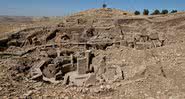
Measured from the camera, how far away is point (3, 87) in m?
5.62

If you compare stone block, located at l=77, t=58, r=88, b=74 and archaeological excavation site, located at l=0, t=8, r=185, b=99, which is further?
stone block, located at l=77, t=58, r=88, b=74

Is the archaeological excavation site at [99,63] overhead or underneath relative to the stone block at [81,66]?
overhead

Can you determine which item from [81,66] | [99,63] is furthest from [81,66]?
[99,63]

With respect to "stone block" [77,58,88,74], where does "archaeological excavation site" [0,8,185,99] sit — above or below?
above

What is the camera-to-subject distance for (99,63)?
10.9 metres

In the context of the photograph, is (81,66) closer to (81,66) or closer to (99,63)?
(81,66)

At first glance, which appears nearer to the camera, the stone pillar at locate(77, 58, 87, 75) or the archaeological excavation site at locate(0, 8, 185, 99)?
the archaeological excavation site at locate(0, 8, 185, 99)

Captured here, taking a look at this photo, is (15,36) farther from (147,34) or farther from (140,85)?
(140,85)

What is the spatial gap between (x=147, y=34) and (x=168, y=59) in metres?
7.75

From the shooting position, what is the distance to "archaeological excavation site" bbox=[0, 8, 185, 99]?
19.8 ft

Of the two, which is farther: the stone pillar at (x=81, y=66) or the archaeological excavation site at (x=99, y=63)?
the stone pillar at (x=81, y=66)

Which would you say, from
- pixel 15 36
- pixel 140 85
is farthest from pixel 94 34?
pixel 140 85

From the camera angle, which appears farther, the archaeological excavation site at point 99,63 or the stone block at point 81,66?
the stone block at point 81,66

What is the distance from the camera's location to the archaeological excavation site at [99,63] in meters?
6.05
